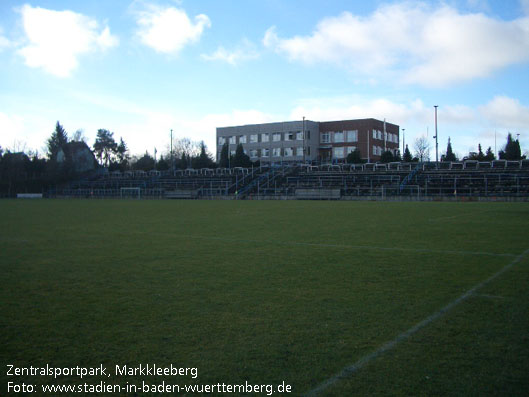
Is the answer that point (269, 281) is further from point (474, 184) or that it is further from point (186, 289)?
point (474, 184)

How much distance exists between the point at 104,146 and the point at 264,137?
4736cm

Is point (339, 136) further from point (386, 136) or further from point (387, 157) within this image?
point (387, 157)

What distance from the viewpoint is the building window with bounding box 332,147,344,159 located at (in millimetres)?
73250

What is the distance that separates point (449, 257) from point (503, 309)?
381cm

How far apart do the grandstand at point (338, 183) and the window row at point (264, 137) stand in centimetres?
1915

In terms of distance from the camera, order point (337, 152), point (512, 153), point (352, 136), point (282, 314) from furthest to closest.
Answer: point (337, 152) → point (352, 136) → point (512, 153) → point (282, 314)

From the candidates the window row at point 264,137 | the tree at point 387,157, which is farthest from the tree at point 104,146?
the tree at point 387,157

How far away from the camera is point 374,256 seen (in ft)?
30.9

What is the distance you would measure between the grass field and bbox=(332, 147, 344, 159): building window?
63291 mm

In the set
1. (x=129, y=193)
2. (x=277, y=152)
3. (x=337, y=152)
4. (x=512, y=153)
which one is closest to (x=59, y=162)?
(x=129, y=193)

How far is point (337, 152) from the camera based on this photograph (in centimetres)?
7369

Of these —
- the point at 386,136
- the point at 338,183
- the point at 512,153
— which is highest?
→ the point at 386,136

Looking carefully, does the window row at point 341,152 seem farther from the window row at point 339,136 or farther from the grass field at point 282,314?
the grass field at point 282,314

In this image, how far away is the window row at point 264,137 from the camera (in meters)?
74.8
